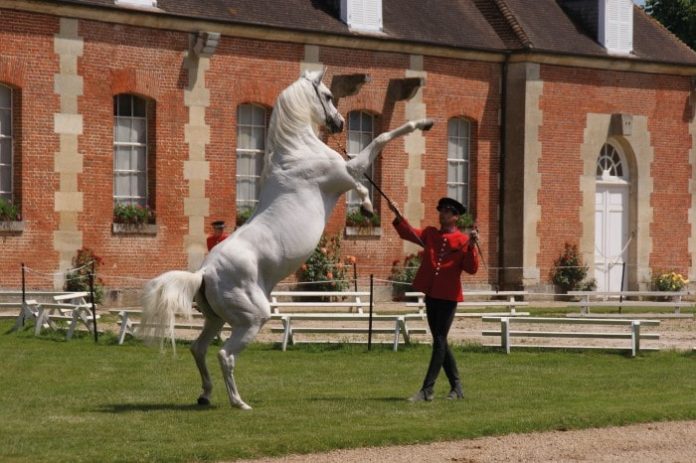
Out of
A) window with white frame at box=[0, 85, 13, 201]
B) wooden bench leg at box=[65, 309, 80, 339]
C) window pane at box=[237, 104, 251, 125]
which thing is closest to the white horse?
wooden bench leg at box=[65, 309, 80, 339]

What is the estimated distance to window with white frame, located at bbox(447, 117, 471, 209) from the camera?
32.1 meters

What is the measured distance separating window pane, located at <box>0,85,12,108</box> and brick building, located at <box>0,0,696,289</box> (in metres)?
0.03

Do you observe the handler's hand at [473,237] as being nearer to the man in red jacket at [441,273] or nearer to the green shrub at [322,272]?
the man in red jacket at [441,273]

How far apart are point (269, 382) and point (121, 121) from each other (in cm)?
1243

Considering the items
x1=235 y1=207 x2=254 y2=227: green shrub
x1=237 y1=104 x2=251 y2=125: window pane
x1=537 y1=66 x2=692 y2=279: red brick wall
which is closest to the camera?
x1=235 y1=207 x2=254 y2=227: green shrub

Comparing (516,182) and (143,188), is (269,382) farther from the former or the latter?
(516,182)

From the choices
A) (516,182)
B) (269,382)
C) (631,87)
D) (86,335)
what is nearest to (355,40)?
(516,182)

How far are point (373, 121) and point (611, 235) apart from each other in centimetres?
645

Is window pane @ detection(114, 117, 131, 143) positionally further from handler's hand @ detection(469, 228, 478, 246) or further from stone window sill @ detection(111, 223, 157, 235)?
handler's hand @ detection(469, 228, 478, 246)

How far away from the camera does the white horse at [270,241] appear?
13.3m

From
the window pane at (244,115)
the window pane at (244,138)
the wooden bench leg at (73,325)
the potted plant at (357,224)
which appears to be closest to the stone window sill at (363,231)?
the potted plant at (357,224)

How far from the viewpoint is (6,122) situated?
84.4ft

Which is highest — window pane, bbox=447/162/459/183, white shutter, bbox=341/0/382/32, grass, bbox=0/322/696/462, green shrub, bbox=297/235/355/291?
white shutter, bbox=341/0/382/32

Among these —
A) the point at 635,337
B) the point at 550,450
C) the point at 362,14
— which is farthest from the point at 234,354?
the point at 362,14
